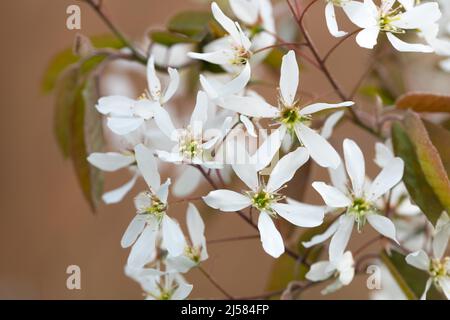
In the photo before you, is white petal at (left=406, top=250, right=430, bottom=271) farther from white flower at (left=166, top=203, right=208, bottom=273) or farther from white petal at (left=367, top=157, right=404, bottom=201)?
white flower at (left=166, top=203, right=208, bottom=273)

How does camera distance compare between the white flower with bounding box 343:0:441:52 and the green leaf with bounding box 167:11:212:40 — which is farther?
the green leaf with bounding box 167:11:212:40

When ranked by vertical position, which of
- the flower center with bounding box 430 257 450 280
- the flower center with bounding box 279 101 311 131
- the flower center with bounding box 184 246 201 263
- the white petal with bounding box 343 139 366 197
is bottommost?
the flower center with bounding box 430 257 450 280

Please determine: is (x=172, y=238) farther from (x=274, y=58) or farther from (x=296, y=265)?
(x=274, y=58)

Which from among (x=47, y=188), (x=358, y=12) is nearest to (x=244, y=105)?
(x=358, y=12)

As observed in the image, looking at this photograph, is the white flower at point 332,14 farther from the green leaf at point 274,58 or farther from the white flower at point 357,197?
the green leaf at point 274,58

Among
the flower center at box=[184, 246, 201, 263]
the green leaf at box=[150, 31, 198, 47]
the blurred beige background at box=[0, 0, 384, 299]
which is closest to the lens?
the flower center at box=[184, 246, 201, 263]

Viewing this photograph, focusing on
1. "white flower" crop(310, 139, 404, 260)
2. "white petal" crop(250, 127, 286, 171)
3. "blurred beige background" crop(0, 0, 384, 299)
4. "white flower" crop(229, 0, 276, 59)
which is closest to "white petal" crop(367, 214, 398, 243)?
"white flower" crop(310, 139, 404, 260)

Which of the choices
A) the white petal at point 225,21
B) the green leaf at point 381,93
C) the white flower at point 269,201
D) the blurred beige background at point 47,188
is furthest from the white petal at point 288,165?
the blurred beige background at point 47,188
